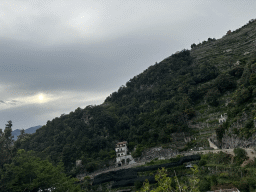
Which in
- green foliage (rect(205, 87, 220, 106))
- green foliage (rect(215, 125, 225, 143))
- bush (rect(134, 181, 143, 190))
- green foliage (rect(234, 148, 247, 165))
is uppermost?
green foliage (rect(205, 87, 220, 106))

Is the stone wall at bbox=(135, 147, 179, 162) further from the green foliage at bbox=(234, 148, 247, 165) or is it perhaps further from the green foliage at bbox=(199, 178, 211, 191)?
the green foliage at bbox=(199, 178, 211, 191)

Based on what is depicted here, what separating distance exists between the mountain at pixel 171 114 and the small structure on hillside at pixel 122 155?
207 cm

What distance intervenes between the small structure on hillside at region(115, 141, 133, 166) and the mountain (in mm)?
2071

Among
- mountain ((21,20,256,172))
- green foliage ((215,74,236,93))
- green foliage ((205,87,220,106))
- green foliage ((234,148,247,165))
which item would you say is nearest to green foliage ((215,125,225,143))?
mountain ((21,20,256,172))

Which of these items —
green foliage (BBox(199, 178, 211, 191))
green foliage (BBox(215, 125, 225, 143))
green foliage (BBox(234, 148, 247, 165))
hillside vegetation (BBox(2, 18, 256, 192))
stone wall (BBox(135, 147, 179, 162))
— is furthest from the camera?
stone wall (BBox(135, 147, 179, 162))

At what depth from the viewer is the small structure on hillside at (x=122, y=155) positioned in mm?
49625

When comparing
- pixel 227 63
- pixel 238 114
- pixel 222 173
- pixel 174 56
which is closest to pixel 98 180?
pixel 222 173

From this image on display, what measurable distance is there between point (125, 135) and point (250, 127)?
38.6m

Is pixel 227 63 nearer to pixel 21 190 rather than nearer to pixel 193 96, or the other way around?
pixel 193 96

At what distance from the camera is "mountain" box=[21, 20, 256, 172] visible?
38.4m

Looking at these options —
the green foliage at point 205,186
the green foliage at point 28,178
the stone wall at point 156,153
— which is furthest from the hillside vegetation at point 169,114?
the green foliage at point 28,178

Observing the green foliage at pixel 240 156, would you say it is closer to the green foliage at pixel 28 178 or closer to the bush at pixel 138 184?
the bush at pixel 138 184

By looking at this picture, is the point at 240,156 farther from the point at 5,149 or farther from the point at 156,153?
the point at 5,149

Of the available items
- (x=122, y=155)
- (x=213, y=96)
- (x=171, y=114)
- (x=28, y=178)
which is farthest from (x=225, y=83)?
(x=28, y=178)
